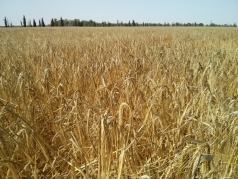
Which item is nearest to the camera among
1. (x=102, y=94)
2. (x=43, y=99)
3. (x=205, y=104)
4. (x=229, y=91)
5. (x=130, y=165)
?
(x=130, y=165)

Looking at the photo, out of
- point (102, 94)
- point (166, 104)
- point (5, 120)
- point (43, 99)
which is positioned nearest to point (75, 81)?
point (43, 99)

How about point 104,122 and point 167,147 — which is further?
point 167,147

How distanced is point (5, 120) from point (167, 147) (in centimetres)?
95

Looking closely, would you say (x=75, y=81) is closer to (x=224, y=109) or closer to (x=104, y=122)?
(x=104, y=122)

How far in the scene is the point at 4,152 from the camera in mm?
741

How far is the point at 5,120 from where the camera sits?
101 centimetres

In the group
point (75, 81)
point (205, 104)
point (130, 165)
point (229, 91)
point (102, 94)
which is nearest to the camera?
point (130, 165)

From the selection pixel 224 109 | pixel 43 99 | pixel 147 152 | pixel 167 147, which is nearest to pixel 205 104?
pixel 224 109

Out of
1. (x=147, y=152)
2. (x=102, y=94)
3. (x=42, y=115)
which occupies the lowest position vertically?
(x=147, y=152)

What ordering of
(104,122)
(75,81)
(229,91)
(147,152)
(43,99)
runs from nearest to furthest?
(104,122) < (147,152) < (43,99) < (229,91) < (75,81)

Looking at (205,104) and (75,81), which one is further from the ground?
(75,81)

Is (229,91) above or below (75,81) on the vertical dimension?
below

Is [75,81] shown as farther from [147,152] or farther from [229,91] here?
[229,91]

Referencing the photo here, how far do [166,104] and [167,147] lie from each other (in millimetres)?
316
